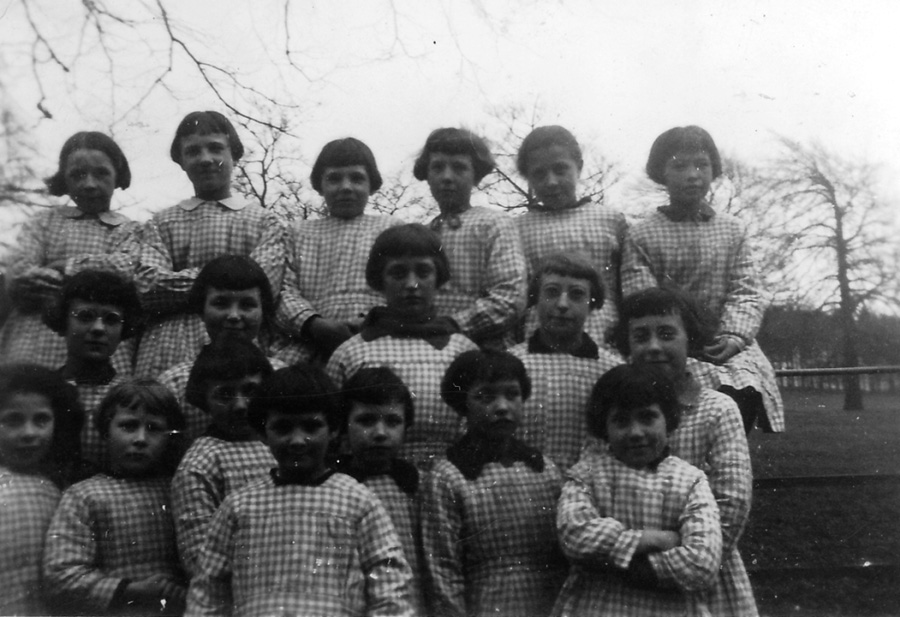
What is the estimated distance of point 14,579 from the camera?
231cm

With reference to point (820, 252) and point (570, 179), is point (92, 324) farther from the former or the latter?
point (820, 252)

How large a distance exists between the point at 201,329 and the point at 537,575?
4.67ft

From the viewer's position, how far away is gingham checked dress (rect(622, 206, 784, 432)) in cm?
309

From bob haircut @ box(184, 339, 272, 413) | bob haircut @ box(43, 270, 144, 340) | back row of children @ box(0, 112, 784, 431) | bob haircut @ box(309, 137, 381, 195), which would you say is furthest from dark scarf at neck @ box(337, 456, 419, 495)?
bob haircut @ box(309, 137, 381, 195)

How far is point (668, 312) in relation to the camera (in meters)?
2.63

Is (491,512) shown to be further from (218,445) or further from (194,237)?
(194,237)

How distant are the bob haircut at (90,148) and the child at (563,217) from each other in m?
1.49

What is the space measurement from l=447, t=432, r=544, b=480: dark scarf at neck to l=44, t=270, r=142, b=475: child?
1123 millimetres

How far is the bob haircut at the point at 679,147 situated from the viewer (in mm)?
3113

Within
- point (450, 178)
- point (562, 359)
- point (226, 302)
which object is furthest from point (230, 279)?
point (562, 359)

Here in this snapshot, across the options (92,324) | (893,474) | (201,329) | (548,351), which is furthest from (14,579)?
(893,474)

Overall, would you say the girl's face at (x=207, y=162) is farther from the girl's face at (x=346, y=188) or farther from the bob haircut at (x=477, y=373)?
the bob haircut at (x=477, y=373)

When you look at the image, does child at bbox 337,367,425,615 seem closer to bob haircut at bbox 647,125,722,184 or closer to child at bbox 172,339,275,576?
child at bbox 172,339,275,576

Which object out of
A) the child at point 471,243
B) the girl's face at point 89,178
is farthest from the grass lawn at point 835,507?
the girl's face at point 89,178
